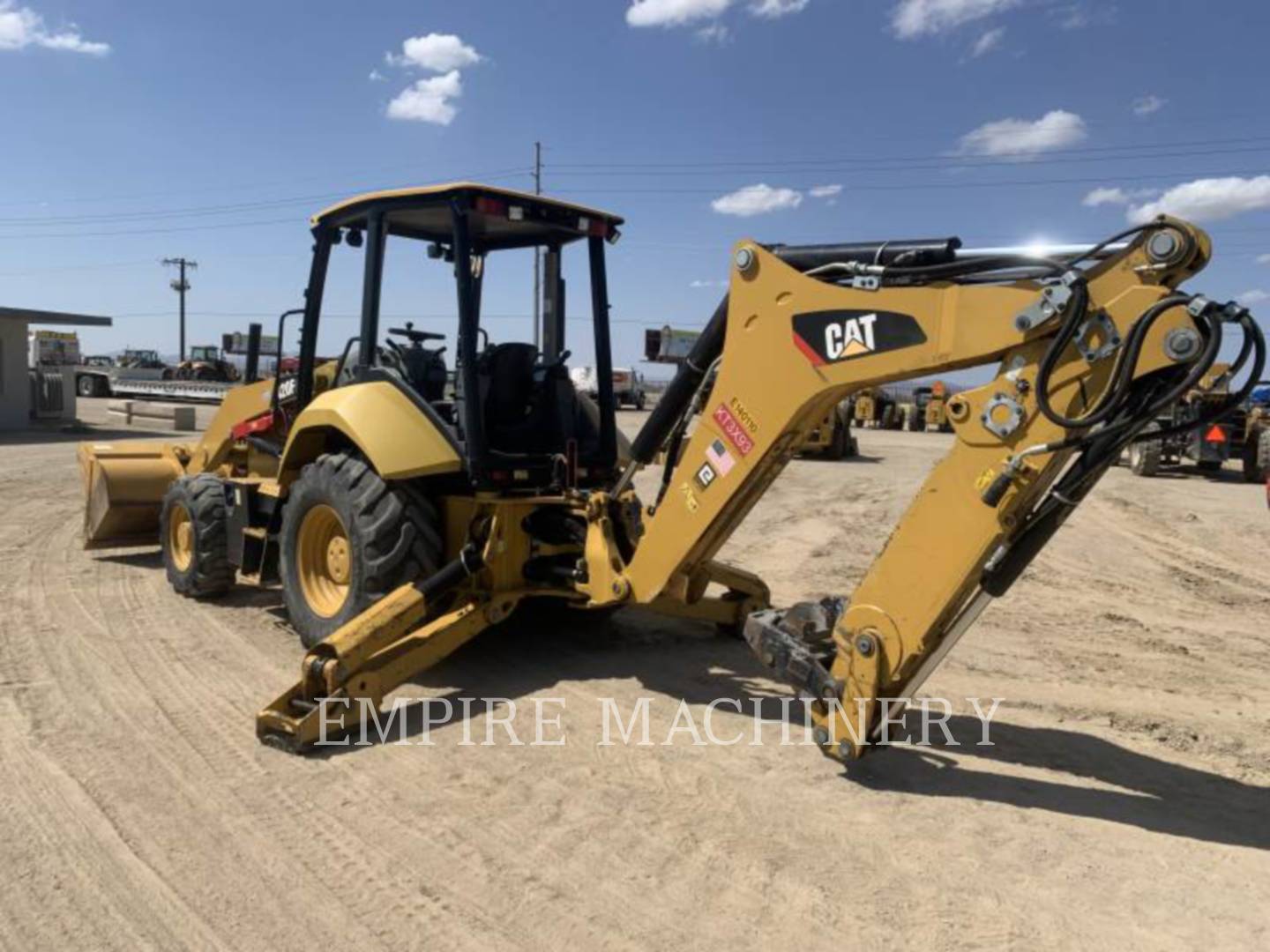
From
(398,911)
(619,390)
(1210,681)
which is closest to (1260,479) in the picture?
(1210,681)

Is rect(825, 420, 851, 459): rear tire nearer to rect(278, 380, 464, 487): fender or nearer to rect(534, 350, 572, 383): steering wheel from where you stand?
rect(534, 350, 572, 383): steering wheel

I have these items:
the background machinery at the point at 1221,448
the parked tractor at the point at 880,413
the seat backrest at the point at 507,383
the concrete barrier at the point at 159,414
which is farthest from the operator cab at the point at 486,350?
the parked tractor at the point at 880,413

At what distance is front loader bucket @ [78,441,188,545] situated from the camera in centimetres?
789

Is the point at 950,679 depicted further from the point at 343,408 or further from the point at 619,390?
the point at 619,390

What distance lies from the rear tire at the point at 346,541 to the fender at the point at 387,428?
187mm

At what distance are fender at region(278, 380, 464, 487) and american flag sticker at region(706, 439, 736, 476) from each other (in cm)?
156

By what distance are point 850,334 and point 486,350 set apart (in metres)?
2.58

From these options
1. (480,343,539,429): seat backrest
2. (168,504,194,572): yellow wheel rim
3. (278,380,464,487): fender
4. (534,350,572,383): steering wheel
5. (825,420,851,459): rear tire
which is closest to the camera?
(278,380,464,487): fender

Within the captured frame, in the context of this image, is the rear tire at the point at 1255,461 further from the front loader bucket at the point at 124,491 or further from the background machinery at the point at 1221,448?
the front loader bucket at the point at 124,491

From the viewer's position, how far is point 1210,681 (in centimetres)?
549

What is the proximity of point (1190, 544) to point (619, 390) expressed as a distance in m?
30.4

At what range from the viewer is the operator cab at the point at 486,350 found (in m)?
5.24

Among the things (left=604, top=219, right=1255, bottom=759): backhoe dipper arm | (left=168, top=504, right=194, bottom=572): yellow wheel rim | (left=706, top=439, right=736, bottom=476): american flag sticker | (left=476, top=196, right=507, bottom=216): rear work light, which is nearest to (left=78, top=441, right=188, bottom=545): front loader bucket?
(left=168, top=504, right=194, bottom=572): yellow wheel rim

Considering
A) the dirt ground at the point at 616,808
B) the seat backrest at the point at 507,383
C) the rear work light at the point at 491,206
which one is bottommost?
the dirt ground at the point at 616,808
